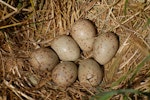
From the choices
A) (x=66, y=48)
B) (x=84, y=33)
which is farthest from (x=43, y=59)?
(x=84, y=33)

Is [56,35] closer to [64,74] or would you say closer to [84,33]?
[84,33]

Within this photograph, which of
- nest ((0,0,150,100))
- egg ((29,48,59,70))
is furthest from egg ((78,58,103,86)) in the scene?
egg ((29,48,59,70))

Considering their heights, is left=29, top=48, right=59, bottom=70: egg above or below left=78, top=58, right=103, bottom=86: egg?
above

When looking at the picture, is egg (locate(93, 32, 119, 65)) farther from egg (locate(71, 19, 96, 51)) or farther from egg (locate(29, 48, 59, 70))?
egg (locate(29, 48, 59, 70))

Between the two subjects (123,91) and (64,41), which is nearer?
(123,91)

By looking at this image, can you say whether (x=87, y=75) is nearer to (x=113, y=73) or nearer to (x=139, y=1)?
(x=113, y=73)

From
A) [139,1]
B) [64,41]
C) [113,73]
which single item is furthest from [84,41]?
[139,1]
